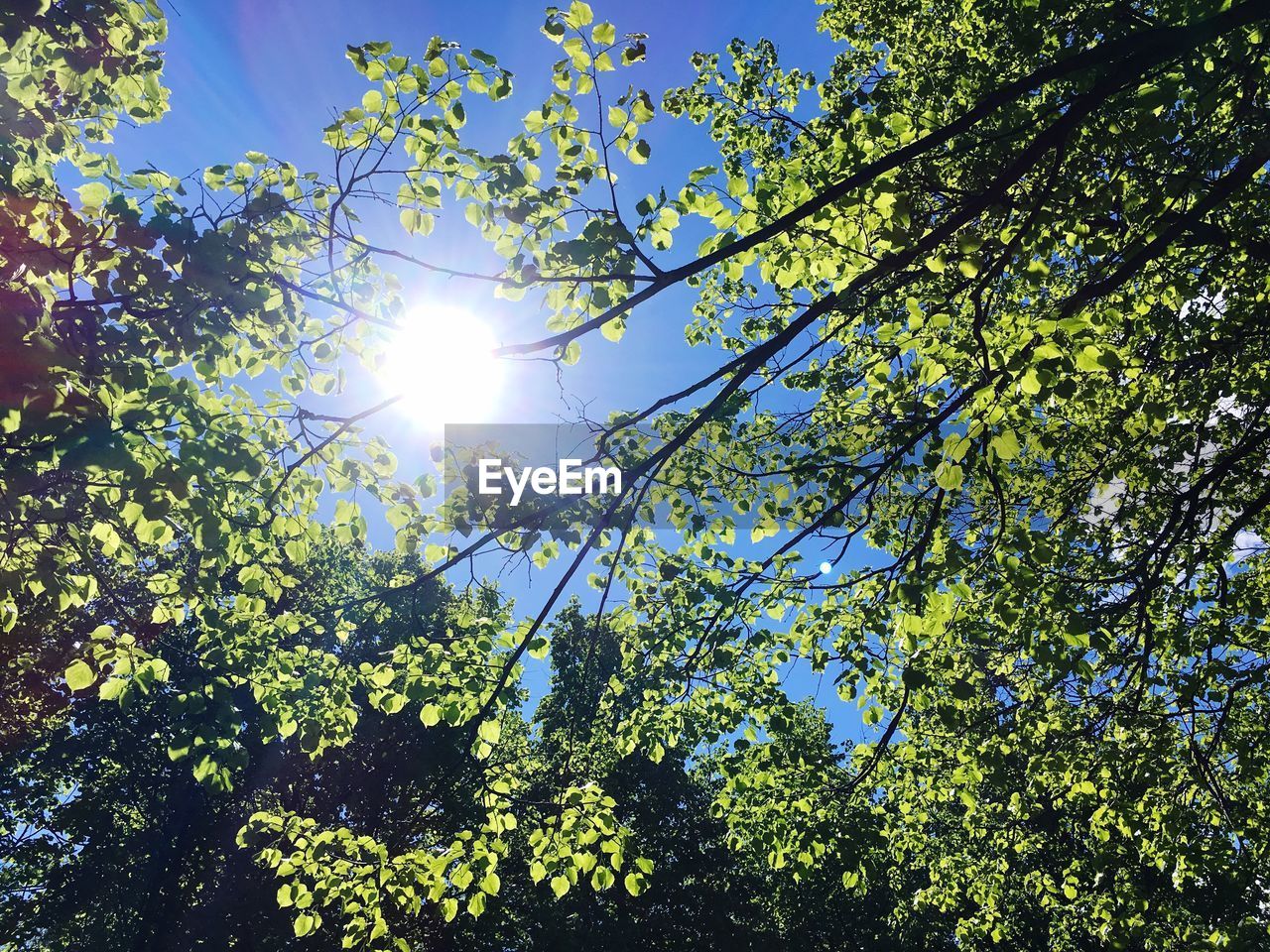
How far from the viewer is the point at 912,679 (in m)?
4.80

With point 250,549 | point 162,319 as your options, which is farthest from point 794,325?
point 250,549

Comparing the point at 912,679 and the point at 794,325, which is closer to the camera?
the point at 794,325

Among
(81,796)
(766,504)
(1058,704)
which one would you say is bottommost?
A: (1058,704)

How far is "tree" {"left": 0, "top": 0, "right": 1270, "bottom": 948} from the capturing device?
173 inches

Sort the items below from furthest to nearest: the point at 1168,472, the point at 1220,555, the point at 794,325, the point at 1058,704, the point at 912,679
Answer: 1. the point at 1058,704
2. the point at 1168,472
3. the point at 1220,555
4. the point at 912,679
5. the point at 794,325

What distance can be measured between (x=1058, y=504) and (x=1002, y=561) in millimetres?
4002

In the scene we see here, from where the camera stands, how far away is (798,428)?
7004mm

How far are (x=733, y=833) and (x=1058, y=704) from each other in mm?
4488

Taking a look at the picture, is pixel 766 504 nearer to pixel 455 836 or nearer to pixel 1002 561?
pixel 1002 561

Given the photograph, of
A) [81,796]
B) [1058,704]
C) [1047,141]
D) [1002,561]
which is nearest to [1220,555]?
[1058,704]

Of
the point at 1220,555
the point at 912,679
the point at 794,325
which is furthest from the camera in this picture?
the point at 1220,555

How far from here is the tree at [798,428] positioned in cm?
440

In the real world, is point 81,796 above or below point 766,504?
above

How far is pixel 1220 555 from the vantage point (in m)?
7.08
